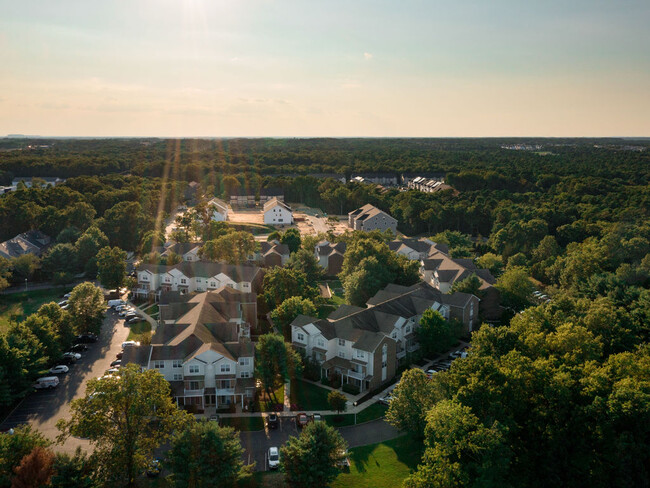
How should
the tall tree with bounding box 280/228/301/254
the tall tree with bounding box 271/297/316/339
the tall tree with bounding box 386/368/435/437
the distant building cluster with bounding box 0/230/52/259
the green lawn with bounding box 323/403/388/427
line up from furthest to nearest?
the tall tree with bounding box 280/228/301/254, the distant building cluster with bounding box 0/230/52/259, the tall tree with bounding box 271/297/316/339, the green lawn with bounding box 323/403/388/427, the tall tree with bounding box 386/368/435/437

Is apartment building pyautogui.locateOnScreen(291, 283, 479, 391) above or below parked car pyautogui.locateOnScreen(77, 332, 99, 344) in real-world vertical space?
above

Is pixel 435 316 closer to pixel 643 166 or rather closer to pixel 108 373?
pixel 108 373

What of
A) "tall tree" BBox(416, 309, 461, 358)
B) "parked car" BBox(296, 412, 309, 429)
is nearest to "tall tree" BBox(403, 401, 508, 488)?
"parked car" BBox(296, 412, 309, 429)

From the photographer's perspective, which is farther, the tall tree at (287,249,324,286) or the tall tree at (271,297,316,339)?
the tall tree at (287,249,324,286)

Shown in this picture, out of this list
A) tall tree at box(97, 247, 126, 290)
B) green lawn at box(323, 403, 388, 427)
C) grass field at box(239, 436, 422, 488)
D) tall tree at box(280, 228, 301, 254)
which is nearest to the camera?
grass field at box(239, 436, 422, 488)

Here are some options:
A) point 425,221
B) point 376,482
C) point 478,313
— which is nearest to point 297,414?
point 376,482

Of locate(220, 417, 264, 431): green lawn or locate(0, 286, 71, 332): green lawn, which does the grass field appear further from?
locate(0, 286, 71, 332): green lawn

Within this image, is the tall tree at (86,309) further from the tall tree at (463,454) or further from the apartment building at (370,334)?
the tall tree at (463,454)
